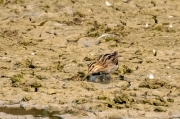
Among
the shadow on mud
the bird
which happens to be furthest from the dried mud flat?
the bird

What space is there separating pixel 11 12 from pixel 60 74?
334 centimetres

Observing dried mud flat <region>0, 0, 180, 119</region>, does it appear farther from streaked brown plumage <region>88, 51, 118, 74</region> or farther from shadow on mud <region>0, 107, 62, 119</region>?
streaked brown plumage <region>88, 51, 118, 74</region>

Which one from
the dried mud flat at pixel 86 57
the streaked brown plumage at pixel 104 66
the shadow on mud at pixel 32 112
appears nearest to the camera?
A: the shadow on mud at pixel 32 112

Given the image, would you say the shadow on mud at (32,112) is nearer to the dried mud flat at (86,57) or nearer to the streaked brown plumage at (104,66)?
the dried mud flat at (86,57)

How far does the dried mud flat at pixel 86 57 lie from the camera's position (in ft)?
29.9

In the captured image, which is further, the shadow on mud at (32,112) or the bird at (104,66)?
the bird at (104,66)

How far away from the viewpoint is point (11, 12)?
1320cm

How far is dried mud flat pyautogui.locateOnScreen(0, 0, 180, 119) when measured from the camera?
911 centimetres

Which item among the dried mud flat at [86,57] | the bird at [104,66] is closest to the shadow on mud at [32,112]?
the dried mud flat at [86,57]

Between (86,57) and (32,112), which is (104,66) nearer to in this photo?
(86,57)

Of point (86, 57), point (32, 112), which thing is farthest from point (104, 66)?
point (32, 112)

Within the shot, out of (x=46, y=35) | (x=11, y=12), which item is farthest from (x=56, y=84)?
(x=11, y=12)

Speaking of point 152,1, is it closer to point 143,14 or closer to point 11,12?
point 143,14

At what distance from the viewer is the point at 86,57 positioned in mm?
11000
